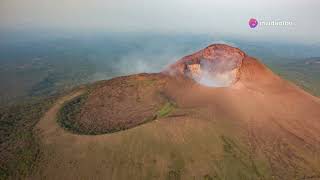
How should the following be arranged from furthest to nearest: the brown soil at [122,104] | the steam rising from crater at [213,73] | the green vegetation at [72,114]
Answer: the steam rising from crater at [213,73]
the brown soil at [122,104]
the green vegetation at [72,114]

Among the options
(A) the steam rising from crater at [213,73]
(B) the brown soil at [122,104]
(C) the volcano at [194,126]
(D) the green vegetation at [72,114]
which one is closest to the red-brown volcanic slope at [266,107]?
(C) the volcano at [194,126]

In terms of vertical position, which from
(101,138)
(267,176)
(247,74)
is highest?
(247,74)

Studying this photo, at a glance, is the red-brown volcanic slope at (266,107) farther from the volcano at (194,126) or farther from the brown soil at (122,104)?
the brown soil at (122,104)

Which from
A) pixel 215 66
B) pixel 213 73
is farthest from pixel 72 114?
pixel 215 66

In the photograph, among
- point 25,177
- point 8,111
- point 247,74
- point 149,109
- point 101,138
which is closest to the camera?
point 25,177

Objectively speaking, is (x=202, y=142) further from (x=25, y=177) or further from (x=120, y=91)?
(x=25, y=177)

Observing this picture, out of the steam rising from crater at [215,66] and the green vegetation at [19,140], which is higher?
the steam rising from crater at [215,66]

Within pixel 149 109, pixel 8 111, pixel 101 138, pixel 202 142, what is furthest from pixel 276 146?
pixel 8 111
